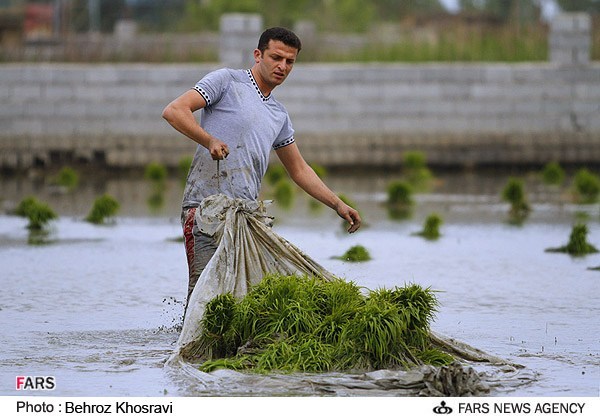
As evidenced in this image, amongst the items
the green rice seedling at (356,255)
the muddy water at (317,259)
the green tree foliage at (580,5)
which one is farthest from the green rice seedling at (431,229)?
the green tree foliage at (580,5)

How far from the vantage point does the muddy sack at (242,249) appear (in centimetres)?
852

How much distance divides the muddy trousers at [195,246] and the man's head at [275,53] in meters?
0.89

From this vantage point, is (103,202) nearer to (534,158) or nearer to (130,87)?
(130,87)

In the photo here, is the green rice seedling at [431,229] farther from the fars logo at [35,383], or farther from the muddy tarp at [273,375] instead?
the fars logo at [35,383]

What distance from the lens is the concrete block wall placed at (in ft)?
80.6

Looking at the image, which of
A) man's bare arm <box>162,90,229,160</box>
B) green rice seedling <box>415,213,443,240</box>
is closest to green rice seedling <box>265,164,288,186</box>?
green rice seedling <box>415,213,443,240</box>

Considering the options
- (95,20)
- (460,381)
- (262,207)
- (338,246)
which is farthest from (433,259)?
(95,20)

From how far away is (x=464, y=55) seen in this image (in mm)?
26188

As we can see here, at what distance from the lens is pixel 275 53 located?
868 centimetres

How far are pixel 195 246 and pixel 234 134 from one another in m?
0.69

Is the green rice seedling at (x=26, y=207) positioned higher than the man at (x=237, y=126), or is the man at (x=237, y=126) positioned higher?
the man at (x=237, y=126)

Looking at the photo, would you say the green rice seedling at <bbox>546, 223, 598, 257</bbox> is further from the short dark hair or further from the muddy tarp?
the short dark hair

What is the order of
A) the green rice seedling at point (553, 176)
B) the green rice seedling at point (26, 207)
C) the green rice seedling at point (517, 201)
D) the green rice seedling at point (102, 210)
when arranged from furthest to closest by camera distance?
the green rice seedling at point (553, 176) → the green rice seedling at point (517, 201) → the green rice seedling at point (102, 210) → the green rice seedling at point (26, 207)

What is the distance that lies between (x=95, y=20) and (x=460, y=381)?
156 feet
